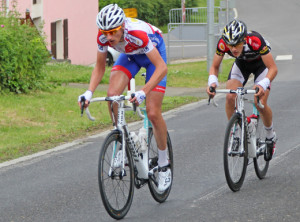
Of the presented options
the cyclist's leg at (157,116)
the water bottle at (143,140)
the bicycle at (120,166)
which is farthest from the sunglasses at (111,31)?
the water bottle at (143,140)

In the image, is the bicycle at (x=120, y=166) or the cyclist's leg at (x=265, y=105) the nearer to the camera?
the bicycle at (x=120, y=166)

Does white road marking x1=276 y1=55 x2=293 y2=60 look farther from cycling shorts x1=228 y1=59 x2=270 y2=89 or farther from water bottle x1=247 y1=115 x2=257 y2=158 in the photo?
water bottle x1=247 y1=115 x2=257 y2=158

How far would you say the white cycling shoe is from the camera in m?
7.43

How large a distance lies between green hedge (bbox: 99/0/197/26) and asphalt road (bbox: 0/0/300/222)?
1405 inches

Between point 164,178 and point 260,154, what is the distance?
1521 mm

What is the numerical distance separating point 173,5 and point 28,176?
4198 cm

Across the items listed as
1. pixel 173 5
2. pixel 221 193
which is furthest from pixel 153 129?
pixel 173 5

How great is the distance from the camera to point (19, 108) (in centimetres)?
1387

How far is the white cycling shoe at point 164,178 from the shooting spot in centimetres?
743

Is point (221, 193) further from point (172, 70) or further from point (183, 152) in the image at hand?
point (172, 70)

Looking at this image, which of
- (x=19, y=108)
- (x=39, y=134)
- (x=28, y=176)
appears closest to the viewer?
(x=28, y=176)

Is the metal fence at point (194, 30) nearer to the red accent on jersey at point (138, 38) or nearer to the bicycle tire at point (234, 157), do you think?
the bicycle tire at point (234, 157)

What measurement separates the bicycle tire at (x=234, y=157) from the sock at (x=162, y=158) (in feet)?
1.90

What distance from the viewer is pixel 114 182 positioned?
673 cm
